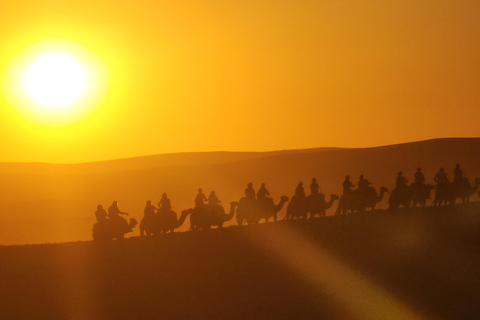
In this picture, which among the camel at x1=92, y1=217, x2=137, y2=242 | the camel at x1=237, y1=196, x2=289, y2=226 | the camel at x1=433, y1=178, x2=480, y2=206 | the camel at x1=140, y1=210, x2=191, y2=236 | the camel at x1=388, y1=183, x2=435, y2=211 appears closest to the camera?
the camel at x1=92, y1=217, x2=137, y2=242

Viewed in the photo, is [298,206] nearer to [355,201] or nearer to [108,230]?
[355,201]

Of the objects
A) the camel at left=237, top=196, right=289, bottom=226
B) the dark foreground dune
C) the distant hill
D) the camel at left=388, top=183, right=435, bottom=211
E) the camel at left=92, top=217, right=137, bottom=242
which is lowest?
the dark foreground dune

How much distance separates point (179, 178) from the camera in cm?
14438

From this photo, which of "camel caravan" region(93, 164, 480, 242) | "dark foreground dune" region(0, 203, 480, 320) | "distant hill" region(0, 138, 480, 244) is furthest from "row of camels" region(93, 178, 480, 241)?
"distant hill" region(0, 138, 480, 244)

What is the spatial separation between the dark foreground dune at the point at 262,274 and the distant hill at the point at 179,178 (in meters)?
51.2

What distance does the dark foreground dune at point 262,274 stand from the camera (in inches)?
1099

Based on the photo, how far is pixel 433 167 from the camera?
113m

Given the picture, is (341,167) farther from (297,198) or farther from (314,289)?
(314,289)

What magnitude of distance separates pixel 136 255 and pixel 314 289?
243 inches

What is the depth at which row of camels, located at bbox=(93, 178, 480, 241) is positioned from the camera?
3631cm

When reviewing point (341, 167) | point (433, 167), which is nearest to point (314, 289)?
point (433, 167)

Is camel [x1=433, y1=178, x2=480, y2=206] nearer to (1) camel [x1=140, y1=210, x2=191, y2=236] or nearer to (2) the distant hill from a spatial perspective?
(1) camel [x1=140, y1=210, x2=191, y2=236]

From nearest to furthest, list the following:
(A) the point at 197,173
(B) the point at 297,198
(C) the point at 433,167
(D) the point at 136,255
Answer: (D) the point at 136,255, (B) the point at 297,198, (C) the point at 433,167, (A) the point at 197,173

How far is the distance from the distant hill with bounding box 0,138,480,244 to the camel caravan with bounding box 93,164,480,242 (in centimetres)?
4396
